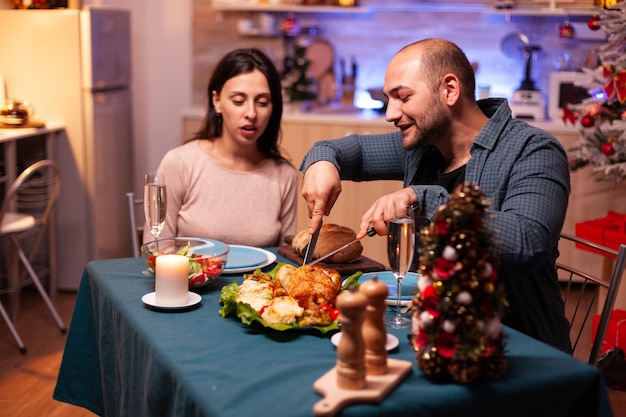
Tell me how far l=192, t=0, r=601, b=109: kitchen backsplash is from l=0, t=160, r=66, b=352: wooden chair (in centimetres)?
142

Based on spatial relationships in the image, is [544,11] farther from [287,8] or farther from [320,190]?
[320,190]

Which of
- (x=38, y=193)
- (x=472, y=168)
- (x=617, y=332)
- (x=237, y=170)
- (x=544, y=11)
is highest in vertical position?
(x=544, y=11)

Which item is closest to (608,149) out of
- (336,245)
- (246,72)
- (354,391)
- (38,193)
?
(246,72)

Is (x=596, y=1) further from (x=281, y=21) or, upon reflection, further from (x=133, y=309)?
(x=133, y=309)

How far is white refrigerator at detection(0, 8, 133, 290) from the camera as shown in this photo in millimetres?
4336

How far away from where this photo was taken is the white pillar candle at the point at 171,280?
1802 mm

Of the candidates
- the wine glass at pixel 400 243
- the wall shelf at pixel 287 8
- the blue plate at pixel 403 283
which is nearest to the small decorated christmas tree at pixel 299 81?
the wall shelf at pixel 287 8

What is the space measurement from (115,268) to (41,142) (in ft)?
8.14

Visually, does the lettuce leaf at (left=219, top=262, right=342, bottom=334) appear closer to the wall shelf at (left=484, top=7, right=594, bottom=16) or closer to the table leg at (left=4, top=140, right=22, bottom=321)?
the table leg at (left=4, top=140, right=22, bottom=321)

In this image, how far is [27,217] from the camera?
3.77 m

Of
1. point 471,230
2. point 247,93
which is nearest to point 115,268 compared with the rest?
point 247,93

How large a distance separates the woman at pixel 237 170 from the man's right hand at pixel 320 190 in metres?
0.56

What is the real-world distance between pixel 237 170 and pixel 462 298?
1.64 meters

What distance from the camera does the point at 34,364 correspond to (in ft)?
11.5
